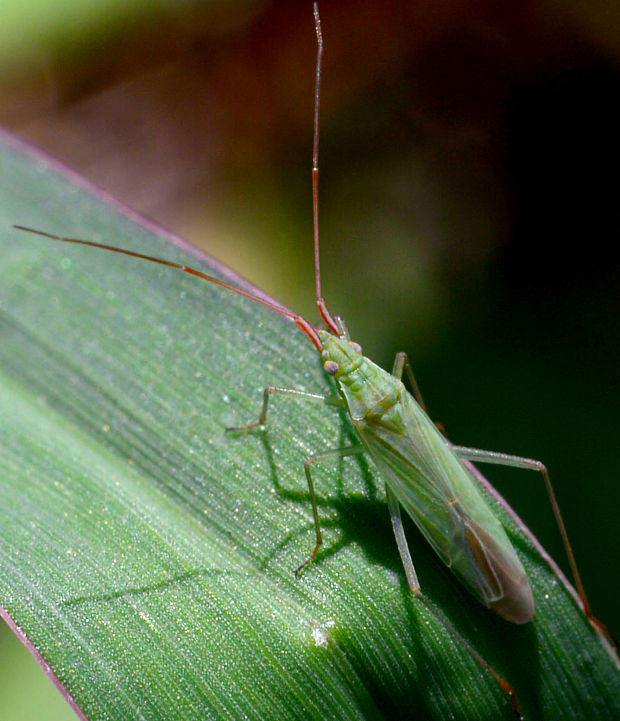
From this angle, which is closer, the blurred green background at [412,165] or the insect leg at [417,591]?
the insect leg at [417,591]

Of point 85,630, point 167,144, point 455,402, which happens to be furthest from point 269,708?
point 167,144

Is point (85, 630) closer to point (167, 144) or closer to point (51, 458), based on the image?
point (51, 458)

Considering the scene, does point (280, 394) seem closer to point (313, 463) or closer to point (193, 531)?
point (313, 463)

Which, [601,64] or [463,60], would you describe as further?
[463,60]

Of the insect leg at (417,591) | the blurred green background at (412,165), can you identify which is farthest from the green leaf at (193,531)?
the blurred green background at (412,165)

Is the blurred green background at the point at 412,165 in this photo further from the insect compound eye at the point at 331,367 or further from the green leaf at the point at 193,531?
the insect compound eye at the point at 331,367

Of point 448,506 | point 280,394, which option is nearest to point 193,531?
point 280,394
